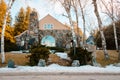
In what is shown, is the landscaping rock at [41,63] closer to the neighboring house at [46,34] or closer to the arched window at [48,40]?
the neighboring house at [46,34]

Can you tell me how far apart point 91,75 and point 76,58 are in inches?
280

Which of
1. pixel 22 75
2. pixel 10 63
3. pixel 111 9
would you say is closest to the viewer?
pixel 22 75

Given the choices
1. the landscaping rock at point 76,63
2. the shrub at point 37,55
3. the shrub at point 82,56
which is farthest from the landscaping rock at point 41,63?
the shrub at point 82,56

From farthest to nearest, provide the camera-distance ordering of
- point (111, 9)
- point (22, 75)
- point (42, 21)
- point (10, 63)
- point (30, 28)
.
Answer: point (42, 21) → point (30, 28) → point (111, 9) → point (10, 63) → point (22, 75)

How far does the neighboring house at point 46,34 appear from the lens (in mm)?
54438

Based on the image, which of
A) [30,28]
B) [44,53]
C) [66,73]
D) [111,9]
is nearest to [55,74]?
[66,73]

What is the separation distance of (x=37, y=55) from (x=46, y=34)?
33.9 m

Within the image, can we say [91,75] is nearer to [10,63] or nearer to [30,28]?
[10,63]

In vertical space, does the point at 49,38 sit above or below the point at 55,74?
above

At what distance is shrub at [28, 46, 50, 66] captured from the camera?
23.3 meters

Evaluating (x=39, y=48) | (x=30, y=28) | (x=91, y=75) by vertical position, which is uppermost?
(x=30, y=28)

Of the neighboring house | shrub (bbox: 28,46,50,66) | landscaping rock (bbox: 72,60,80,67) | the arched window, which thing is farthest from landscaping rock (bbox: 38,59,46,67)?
the arched window

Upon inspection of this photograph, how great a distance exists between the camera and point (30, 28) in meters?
54.3

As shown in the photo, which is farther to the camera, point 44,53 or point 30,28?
point 30,28
